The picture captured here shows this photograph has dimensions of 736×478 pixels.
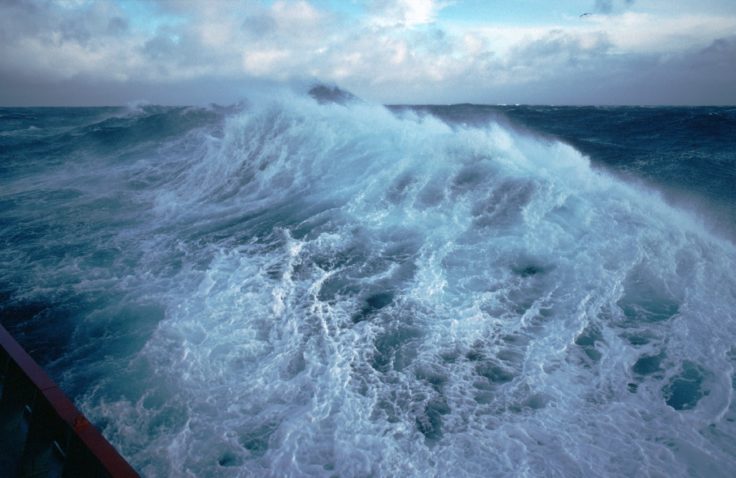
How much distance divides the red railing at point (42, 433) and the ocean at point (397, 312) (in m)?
1.05

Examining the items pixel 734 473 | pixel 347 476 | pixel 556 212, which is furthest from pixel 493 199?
pixel 347 476

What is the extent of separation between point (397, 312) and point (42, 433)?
4.56 meters

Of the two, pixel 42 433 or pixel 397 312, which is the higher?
pixel 42 433

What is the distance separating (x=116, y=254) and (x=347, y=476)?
739 centimetres

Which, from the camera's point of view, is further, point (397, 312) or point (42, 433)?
point (397, 312)

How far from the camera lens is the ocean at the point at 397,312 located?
4031 mm

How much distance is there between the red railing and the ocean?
3.45ft

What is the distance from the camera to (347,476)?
366cm

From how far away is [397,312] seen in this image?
6.26 m

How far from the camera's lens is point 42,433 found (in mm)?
2885

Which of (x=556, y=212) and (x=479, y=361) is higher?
(x=556, y=212)

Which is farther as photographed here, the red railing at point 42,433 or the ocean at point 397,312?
the ocean at point 397,312

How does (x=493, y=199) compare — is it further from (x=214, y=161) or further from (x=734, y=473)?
(x=214, y=161)

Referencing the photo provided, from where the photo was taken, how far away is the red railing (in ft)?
8.04
